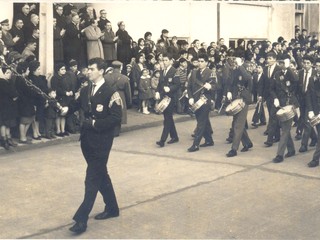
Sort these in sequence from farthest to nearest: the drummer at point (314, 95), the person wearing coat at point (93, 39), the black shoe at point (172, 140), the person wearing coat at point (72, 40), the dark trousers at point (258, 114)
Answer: the person wearing coat at point (93, 39), the person wearing coat at point (72, 40), the dark trousers at point (258, 114), the black shoe at point (172, 140), the drummer at point (314, 95)

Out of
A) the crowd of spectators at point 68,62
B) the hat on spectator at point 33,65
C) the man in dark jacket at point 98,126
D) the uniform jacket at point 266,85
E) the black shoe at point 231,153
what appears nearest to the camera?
the man in dark jacket at point 98,126

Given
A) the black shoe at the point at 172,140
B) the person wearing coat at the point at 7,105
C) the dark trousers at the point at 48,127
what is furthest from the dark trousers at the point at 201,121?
the person wearing coat at the point at 7,105

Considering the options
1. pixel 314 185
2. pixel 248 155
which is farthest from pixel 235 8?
pixel 314 185

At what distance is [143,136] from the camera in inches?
535

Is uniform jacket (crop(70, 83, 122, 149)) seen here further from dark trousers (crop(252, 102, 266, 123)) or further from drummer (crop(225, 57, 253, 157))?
dark trousers (crop(252, 102, 266, 123))

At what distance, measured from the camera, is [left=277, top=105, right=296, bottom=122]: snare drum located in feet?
33.5

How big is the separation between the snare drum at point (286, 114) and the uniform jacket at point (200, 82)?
5.11 ft

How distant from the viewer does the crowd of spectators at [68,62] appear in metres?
11.8

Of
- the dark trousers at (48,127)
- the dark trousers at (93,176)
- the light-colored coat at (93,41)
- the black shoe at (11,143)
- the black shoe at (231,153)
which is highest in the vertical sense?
the light-colored coat at (93,41)

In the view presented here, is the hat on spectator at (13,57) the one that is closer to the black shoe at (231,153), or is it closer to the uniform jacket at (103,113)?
the black shoe at (231,153)

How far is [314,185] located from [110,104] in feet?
11.6

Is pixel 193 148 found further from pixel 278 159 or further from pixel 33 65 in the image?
pixel 33 65

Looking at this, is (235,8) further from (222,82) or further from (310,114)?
(310,114)

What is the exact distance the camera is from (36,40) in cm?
1374
